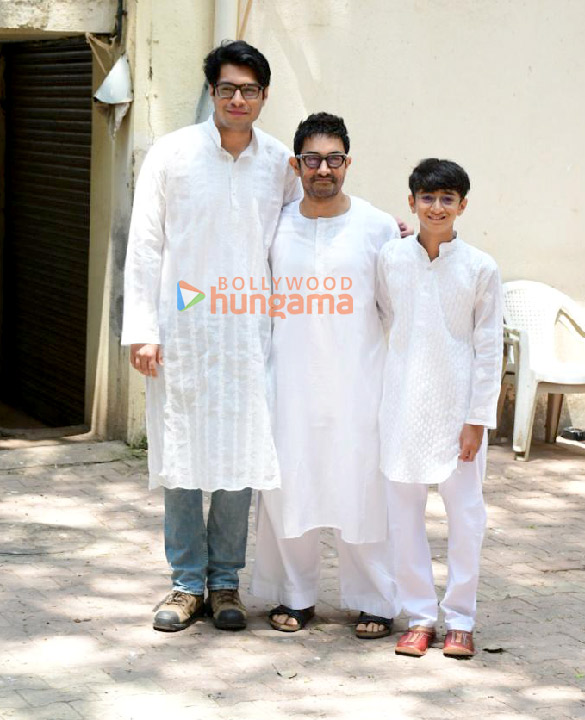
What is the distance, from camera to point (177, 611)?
16.6ft

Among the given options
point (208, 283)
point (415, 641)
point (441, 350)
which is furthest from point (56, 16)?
point (415, 641)

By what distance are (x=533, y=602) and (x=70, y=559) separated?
6.37ft

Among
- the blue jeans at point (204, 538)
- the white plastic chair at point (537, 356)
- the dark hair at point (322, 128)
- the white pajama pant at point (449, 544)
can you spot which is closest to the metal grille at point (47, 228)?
the white plastic chair at point (537, 356)

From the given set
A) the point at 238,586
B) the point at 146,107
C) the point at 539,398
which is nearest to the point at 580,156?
the point at 539,398

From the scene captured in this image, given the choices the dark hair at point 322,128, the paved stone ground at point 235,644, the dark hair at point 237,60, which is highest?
the dark hair at point 237,60

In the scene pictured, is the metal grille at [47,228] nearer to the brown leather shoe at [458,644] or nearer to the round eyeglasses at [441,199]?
the round eyeglasses at [441,199]

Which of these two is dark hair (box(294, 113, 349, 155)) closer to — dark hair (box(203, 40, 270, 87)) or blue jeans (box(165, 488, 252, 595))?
dark hair (box(203, 40, 270, 87))

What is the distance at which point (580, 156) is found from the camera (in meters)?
8.50

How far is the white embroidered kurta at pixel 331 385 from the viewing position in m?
4.82

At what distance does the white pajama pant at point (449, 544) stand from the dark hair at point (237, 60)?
1.50 m

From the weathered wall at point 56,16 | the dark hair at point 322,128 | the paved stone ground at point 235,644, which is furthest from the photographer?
the weathered wall at point 56,16

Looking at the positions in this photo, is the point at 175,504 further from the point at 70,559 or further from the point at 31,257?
the point at 31,257

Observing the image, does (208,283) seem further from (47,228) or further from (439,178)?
(47,228)

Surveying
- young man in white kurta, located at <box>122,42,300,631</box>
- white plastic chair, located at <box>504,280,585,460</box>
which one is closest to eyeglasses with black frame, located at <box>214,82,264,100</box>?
young man in white kurta, located at <box>122,42,300,631</box>
